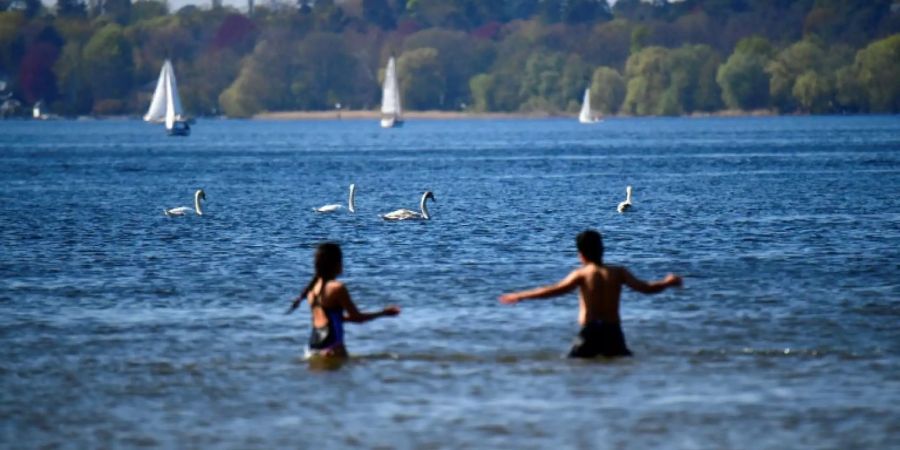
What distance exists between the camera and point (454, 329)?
915 inches

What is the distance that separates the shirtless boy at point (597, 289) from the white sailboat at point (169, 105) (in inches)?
4976

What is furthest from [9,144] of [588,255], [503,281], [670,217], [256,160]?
[588,255]

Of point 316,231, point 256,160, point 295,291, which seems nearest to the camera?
point 295,291

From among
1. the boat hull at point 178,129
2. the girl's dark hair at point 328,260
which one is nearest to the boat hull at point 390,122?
the boat hull at point 178,129

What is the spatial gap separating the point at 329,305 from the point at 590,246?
2760 millimetres

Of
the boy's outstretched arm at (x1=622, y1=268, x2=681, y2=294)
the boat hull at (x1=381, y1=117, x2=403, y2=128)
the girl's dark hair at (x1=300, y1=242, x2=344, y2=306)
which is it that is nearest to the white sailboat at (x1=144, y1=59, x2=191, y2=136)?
the boat hull at (x1=381, y1=117, x2=403, y2=128)

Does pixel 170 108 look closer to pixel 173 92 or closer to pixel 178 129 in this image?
pixel 173 92

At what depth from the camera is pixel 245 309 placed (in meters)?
25.6

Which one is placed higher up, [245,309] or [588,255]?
[588,255]

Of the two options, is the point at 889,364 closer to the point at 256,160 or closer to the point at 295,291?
the point at 295,291

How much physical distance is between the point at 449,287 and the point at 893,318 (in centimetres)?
711

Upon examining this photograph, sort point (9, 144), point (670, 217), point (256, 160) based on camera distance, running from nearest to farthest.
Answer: point (670, 217) → point (256, 160) → point (9, 144)

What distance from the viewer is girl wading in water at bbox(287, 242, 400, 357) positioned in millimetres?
19594

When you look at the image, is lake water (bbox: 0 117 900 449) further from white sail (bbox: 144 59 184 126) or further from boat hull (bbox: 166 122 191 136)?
boat hull (bbox: 166 122 191 136)
